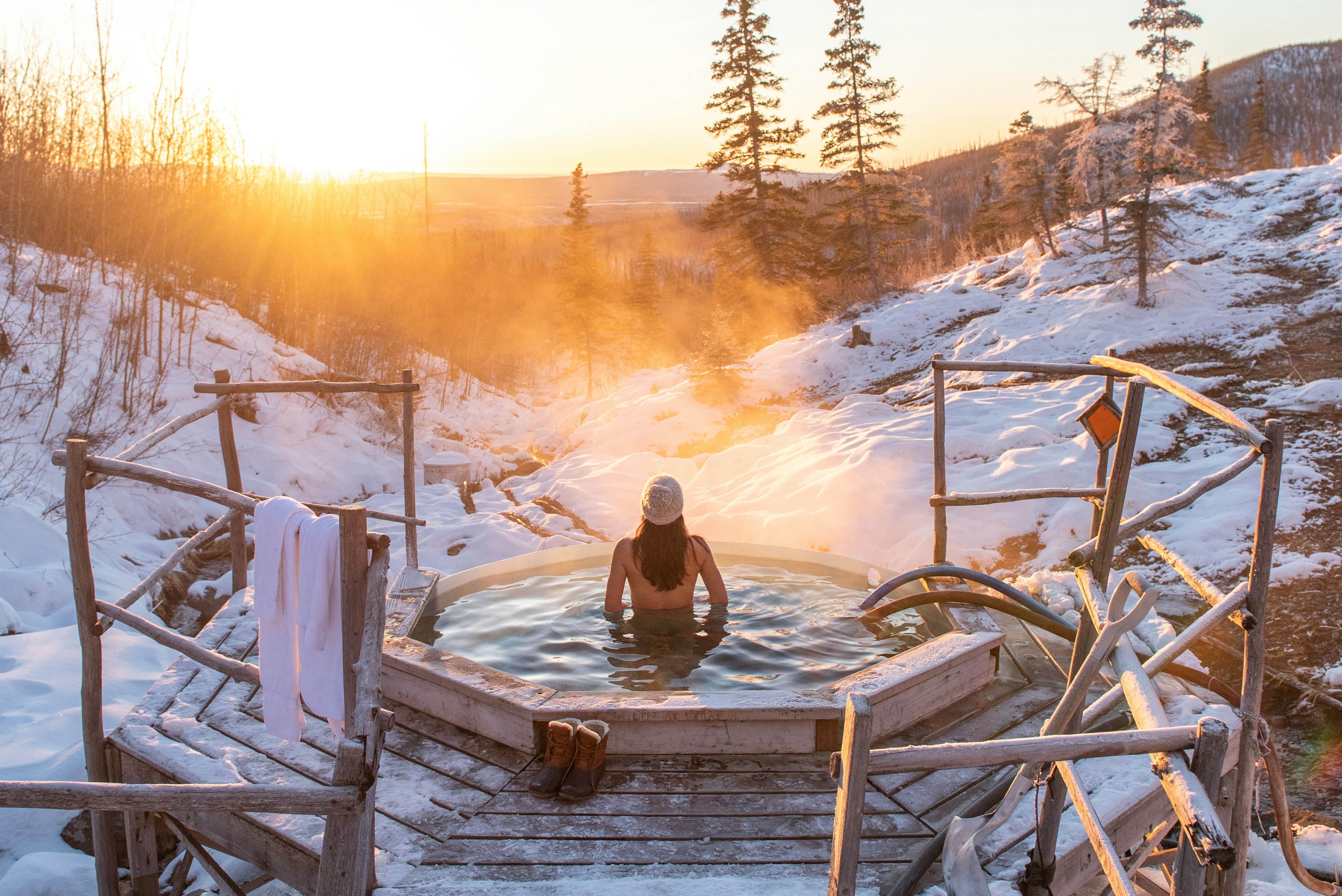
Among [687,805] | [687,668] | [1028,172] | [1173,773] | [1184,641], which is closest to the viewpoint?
[1173,773]

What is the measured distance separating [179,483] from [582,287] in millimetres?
29220

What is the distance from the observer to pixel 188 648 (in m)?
2.60

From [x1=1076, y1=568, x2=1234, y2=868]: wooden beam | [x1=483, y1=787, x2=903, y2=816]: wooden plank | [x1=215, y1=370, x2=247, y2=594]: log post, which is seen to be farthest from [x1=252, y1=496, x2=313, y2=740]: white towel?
[x1=215, y1=370, x2=247, y2=594]: log post

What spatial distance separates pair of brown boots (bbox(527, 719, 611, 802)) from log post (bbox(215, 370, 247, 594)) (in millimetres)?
3120

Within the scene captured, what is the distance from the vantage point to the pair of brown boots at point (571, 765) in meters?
3.03

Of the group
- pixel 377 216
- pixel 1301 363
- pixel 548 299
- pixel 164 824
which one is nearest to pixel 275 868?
pixel 164 824

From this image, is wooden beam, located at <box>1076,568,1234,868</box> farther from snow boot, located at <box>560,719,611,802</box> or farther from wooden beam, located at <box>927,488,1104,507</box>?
wooden beam, located at <box>927,488,1104,507</box>

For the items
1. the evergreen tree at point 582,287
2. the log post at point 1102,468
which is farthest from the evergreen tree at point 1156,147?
the evergreen tree at point 582,287

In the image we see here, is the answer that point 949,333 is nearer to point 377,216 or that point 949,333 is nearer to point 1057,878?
point 377,216

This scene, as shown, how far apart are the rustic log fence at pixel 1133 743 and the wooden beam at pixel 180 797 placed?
123cm

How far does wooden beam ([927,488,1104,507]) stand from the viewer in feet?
15.1

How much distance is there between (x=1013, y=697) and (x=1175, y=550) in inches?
166

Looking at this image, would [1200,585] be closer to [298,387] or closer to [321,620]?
[321,620]

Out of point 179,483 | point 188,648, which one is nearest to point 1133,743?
point 188,648
